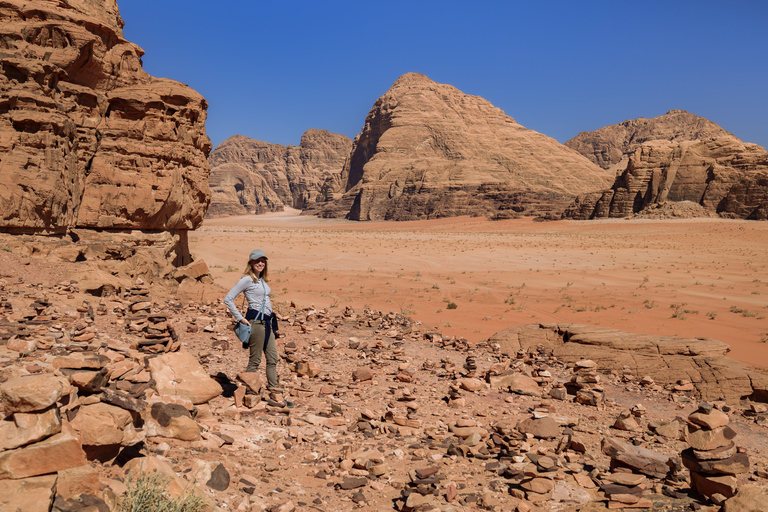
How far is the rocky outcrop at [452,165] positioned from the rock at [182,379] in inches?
3069

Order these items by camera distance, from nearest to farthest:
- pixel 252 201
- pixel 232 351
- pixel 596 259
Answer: pixel 232 351 < pixel 596 259 < pixel 252 201

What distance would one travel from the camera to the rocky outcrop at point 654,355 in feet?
24.0

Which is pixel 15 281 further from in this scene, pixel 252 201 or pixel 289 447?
pixel 252 201

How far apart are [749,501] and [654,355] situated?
5.83 m

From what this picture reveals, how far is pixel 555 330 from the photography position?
10023 mm

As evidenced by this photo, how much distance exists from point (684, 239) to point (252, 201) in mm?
146757

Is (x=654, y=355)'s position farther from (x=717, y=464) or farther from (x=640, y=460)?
(x=717, y=464)

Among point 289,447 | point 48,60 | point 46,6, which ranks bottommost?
point 289,447

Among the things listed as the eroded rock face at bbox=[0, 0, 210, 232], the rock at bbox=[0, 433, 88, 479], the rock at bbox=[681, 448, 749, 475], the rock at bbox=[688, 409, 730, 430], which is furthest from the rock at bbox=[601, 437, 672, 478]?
the eroded rock face at bbox=[0, 0, 210, 232]

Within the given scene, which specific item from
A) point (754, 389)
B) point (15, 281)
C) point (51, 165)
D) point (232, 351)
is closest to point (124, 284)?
point (15, 281)

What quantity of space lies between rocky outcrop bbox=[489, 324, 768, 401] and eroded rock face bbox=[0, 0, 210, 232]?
33.3 ft

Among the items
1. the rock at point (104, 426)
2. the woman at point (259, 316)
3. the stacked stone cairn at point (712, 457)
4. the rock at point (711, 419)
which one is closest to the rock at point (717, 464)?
the stacked stone cairn at point (712, 457)

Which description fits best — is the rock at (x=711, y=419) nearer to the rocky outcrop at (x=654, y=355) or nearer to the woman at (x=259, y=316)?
the rocky outcrop at (x=654, y=355)

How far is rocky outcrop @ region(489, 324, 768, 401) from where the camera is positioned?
7.30m
